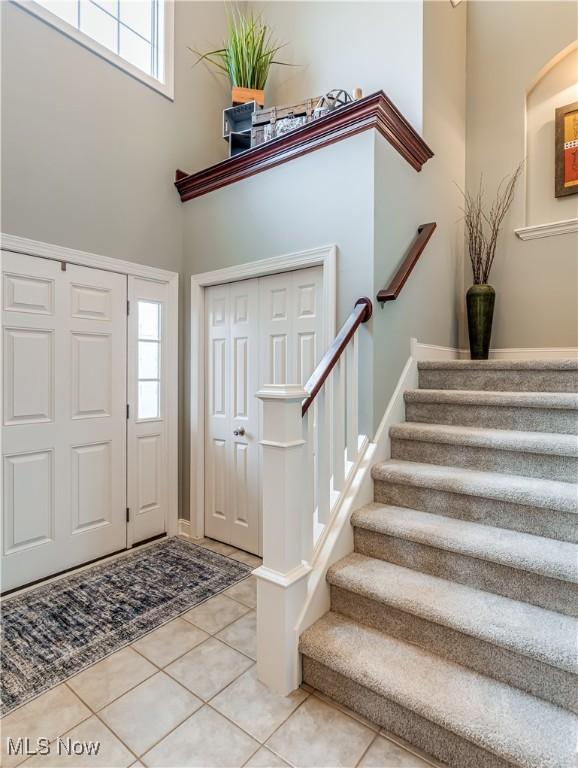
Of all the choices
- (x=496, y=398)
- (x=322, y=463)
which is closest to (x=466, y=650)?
(x=322, y=463)

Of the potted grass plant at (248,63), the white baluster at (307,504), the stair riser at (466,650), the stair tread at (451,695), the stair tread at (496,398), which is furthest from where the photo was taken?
the potted grass plant at (248,63)

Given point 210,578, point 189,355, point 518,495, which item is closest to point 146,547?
point 210,578

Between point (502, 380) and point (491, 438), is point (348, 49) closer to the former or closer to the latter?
point (502, 380)

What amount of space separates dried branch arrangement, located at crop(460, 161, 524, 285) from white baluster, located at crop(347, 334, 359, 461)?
1.60 m

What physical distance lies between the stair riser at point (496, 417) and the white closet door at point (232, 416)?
3.63ft

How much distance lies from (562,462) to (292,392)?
1255mm

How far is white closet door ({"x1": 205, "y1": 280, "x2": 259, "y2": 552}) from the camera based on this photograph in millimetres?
2834

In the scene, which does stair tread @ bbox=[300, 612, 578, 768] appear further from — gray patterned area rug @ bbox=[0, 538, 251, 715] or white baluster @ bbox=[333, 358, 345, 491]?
gray patterned area rug @ bbox=[0, 538, 251, 715]

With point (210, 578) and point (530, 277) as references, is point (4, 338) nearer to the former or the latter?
point (210, 578)

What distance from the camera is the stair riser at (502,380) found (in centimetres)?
217

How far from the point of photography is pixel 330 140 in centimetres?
232

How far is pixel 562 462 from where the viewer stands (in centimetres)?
179

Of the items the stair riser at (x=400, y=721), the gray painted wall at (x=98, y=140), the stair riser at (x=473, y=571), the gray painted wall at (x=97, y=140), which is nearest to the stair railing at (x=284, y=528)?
the stair riser at (x=400, y=721)

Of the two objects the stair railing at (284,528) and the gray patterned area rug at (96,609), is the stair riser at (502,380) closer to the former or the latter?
the stair railing at (284,528)
